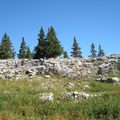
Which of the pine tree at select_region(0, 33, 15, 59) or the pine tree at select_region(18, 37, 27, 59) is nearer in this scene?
the pine tree at select_region(0, 33, 15, 59)

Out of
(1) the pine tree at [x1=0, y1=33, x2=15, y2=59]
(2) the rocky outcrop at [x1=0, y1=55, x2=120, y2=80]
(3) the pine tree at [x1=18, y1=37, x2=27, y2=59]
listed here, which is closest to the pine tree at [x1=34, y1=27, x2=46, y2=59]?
(1) the pine tree at [x1=0, y1=33, x2=15, y2=59]

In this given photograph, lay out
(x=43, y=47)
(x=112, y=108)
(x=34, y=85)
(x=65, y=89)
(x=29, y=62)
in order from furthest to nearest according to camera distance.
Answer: (x=43, y=47) < (x=29, y=62) < (x=34, y=85) < (x=65, y=89) < (x=112, y=108)

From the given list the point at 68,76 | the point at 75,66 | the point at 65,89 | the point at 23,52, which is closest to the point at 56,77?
the point at 68,76

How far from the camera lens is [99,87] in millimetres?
28969

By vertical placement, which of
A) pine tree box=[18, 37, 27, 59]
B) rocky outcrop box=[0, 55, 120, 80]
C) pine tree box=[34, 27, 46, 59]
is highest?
pine tree box=[18, 37, 27, 59]

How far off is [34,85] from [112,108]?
1448 centimetres

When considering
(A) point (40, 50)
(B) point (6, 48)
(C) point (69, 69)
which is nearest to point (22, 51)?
(B) point (6, 48)

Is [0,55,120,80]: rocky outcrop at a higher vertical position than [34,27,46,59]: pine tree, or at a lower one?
lower

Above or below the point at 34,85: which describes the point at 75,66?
above

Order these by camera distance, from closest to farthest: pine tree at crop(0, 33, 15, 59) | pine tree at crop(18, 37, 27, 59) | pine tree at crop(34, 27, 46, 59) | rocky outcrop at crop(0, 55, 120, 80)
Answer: rocky outcrop at crop(0, 55, 120, 80) → pine tree at crop(34, 27, 46, 59) → pine tree at crop(0, 33, 15, 59) → pine tree at crop(18, 37, 27, 59)

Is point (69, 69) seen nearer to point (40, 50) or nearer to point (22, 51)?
point (40, 50)

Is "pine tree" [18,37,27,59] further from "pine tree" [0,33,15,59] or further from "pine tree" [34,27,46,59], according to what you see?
"pine tree" [34,27,46,59]

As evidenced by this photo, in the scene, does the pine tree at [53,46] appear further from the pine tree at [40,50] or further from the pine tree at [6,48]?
the pine tree at [6,48]

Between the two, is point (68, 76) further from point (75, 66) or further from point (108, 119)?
point (108, 119)
